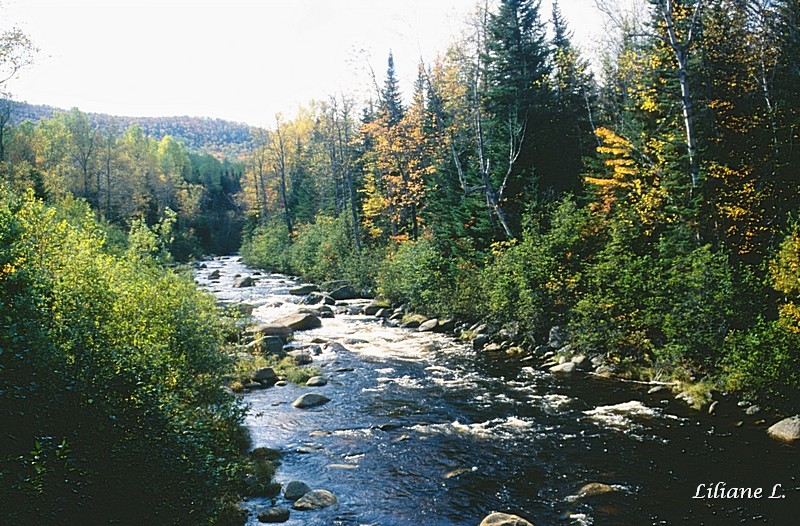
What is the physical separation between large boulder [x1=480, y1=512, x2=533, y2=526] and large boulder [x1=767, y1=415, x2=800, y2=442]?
21.8 feet

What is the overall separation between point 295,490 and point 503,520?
3909 mm

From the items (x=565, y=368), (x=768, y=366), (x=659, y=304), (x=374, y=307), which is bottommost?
(x=565, y=368)

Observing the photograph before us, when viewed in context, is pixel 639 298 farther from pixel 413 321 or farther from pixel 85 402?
pixel 85 402

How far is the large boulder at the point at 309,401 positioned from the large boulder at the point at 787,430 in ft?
36.8

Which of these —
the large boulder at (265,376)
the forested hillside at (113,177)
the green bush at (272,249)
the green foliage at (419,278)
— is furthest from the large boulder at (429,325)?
the green bush at (272,249)

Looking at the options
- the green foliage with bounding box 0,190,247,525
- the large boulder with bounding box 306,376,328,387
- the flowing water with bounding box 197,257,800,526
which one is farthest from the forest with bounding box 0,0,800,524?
the large boulder with bounding box 306,376,328,387

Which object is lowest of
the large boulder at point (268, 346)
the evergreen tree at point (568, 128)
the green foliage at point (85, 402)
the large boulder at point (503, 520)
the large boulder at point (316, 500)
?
the large boulder at point (316, 500)

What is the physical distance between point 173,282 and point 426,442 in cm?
696

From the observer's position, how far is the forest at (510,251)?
6.83 m

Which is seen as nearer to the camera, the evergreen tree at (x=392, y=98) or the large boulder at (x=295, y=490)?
the large boulder at (x=295, y=490)

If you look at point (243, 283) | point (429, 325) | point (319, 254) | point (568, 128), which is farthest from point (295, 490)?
point (319, 254)

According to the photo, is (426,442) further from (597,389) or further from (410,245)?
(410,245)

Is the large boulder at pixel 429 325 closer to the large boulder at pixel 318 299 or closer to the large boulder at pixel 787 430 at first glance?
the large boulder at pixel 318 299

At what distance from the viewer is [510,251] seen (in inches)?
902
